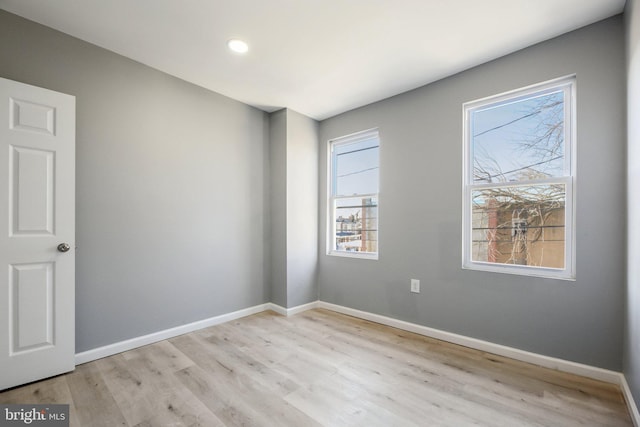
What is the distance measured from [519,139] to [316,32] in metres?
1.88

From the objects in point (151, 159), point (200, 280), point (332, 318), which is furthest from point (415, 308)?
point (151, 159)

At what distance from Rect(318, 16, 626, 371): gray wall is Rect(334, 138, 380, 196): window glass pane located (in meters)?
0.20

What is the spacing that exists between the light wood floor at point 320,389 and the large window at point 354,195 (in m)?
1.27

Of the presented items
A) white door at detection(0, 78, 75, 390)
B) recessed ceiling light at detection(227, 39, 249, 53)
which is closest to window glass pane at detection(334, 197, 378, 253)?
recessed ceiling light at detection(227, 39, 249, 53)

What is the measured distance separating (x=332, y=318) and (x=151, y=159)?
252cm

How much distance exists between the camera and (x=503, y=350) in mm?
2395

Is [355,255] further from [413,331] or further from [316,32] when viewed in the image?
[316,32]

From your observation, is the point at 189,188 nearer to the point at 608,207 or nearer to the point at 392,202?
the point at 392,202

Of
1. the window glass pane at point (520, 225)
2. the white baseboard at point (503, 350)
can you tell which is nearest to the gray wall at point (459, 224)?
the white baseboard at point (503, 350)

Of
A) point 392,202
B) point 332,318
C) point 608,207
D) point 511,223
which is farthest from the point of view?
point 332,318

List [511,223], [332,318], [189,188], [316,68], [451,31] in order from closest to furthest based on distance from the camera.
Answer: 1. [451,31]
2. [511,223]
3. [316,68]
4. [189,188]
5. [332,318]

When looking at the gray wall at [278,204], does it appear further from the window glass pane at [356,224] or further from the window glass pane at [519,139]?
the window glass pane at [519,139]

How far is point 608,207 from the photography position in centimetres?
198

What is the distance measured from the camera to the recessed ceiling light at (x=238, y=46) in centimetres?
227
